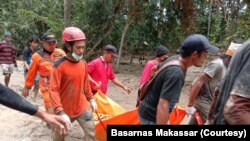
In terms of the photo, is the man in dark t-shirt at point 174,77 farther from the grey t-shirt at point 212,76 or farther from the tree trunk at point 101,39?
the tree trunk at point 101,39

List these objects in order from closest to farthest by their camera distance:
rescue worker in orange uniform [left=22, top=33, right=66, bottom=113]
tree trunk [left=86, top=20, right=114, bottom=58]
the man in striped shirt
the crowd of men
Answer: the crowd of men
rescue worker in orange uniform [left=22, top=33, right=66, bottom=113]
the man in striped shirt
tree trunk [left=86, top=20, right=114, bottom=58]

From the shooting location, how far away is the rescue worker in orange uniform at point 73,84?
5129 millimetres

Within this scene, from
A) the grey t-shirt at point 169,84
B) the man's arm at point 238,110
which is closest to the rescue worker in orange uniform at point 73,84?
the grey t-shirt at point 169,84

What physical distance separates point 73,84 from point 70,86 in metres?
0.05

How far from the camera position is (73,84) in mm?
5301

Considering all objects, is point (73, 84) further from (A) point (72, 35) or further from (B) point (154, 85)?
(B) point (154, 85)

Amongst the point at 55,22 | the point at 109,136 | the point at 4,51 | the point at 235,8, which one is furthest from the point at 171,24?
the point at 109,136

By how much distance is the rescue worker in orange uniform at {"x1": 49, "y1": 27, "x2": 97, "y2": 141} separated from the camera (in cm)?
513

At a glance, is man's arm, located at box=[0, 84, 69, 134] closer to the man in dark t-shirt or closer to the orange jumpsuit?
the man in dark t-shirt

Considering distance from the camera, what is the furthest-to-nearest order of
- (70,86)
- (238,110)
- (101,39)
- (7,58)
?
(101,39) → (7,58) → (70,86) → (238,110)

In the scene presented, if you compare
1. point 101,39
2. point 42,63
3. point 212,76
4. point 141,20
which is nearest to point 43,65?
point 42,63

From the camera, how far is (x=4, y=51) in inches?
453

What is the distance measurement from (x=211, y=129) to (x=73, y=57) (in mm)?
3132

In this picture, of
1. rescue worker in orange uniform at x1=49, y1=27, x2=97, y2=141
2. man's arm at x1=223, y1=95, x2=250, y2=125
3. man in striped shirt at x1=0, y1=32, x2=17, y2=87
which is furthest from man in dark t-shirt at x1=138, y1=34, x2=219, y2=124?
man in striped shirt at x1=0, y1=32, x2=17, y2=87
